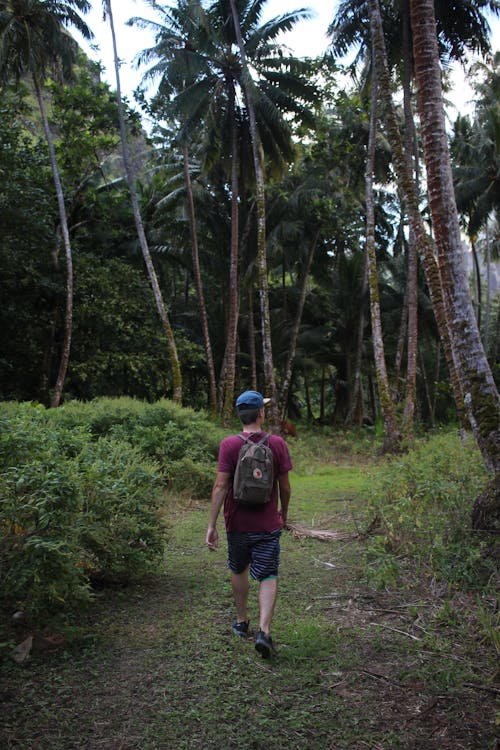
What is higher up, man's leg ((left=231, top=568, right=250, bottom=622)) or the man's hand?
the man's hand

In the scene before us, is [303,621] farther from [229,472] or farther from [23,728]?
[23,728]

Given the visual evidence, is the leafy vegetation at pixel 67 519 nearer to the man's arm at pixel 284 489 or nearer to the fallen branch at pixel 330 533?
the man's arm at pixel 284 489

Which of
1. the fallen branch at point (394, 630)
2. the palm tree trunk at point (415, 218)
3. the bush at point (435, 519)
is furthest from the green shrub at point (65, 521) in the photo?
the palm tree trunk at point (415, 218)

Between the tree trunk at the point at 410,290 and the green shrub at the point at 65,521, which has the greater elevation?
the tree trunk at the point at 410,290

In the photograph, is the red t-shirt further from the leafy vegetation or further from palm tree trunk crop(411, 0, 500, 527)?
palm tree trunk crop(411, 0, 500, 527)

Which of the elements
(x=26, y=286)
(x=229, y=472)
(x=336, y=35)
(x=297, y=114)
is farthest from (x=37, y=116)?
(x=229, y=472)

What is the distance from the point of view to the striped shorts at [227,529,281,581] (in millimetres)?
3896

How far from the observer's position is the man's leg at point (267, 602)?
3.79 m

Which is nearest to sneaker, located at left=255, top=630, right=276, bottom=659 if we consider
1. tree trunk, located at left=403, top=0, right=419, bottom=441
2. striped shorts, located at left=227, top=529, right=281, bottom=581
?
striped shorts, located at left=227, top=529, right=281, bottom=581

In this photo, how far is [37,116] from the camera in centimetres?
2972

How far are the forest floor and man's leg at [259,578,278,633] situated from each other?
20 centimetres

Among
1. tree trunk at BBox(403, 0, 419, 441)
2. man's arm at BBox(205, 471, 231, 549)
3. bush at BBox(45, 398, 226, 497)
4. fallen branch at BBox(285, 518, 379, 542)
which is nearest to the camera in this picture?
man's arm at BBox(205, 471, 231, 549)

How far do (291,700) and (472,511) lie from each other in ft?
8.41

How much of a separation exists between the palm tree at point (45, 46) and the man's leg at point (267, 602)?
15.7 m
